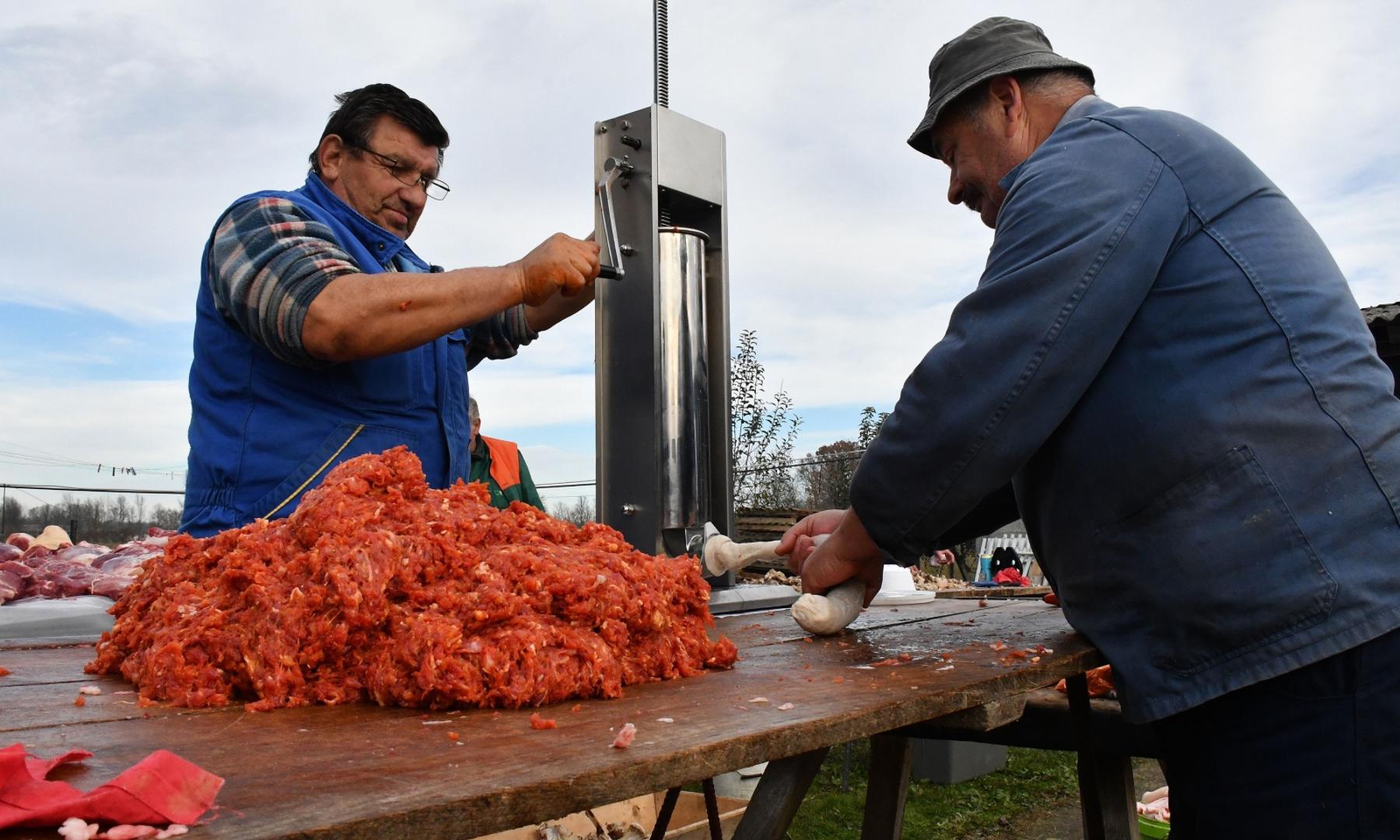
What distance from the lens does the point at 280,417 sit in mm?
2400

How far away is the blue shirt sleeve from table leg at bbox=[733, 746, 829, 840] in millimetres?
546

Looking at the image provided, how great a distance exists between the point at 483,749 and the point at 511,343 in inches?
A: 98.1

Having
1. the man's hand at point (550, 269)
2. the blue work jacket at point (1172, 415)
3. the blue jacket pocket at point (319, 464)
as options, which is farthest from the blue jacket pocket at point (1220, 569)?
the blue jacket pocket at point (319, 464)

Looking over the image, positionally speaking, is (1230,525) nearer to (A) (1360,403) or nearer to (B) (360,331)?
(A) (1360,403)

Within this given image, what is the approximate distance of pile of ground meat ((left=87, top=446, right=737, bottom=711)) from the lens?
1.43 m

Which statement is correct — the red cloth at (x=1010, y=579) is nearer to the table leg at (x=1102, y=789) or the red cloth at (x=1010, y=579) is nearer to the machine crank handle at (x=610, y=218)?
the table leg at (x=1102, y=789)

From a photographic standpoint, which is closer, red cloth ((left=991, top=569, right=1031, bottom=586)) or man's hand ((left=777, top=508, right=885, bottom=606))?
man's hand ((left=777, top=508, right=885, bottom=606))

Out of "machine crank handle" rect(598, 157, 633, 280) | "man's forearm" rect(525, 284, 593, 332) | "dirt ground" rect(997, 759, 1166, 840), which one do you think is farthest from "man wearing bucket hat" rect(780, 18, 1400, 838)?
"dirt ground" rect(997, 759, 1166, 840)

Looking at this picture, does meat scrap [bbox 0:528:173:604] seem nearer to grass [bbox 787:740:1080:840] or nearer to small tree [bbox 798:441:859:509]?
grass [bbox 787:740:1080:840]

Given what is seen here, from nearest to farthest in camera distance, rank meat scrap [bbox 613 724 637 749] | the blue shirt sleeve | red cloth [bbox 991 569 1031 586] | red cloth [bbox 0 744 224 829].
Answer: red cloth [bbox 0 744 224 829] < meat scrap [bbox 613 724 637 749] < the blue shirt sleeve < red cloth [bbox 991 569 1031 586]

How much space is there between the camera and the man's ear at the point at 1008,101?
2254 mm

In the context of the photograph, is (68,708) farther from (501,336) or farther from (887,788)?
(501,336)

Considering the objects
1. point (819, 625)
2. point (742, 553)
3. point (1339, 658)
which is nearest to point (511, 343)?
point (742, 553)

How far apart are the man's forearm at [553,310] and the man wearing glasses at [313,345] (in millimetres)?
730
